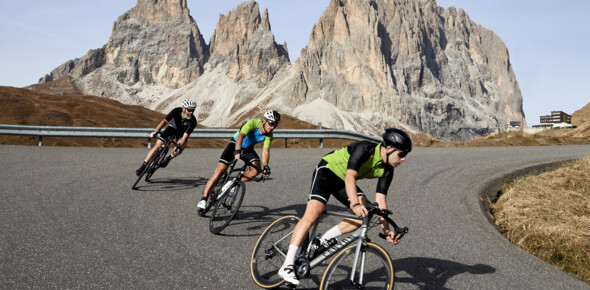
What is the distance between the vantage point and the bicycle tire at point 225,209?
6.70 m

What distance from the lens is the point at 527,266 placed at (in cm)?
602

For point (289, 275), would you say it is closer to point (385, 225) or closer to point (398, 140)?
point (385, 225)

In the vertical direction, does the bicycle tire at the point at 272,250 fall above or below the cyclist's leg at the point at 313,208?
below

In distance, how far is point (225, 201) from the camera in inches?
275

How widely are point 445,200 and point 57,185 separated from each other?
8246mm

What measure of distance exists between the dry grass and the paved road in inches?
18.9

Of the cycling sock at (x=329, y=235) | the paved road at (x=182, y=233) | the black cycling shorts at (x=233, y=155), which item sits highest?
the black cycling shorts at (x=233, y=155)

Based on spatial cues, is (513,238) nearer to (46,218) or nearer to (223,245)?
(223,245)

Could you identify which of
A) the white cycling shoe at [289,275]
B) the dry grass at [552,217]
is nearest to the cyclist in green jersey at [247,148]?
the white cycling shoe at [289,275]

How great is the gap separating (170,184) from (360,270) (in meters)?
6.84

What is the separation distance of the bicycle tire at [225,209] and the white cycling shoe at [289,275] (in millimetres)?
2362

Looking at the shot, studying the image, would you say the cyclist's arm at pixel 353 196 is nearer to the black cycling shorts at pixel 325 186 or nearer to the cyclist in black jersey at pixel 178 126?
the black cycling shorts at pixel 325 186

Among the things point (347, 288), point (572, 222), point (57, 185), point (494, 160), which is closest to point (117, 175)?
point (57, 185)

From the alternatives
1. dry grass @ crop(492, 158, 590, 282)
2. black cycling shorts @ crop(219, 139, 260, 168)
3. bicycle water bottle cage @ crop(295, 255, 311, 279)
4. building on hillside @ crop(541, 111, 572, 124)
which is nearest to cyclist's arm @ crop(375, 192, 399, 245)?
bicycle water bottle cage @ crop(295, 255, 311, 279)
